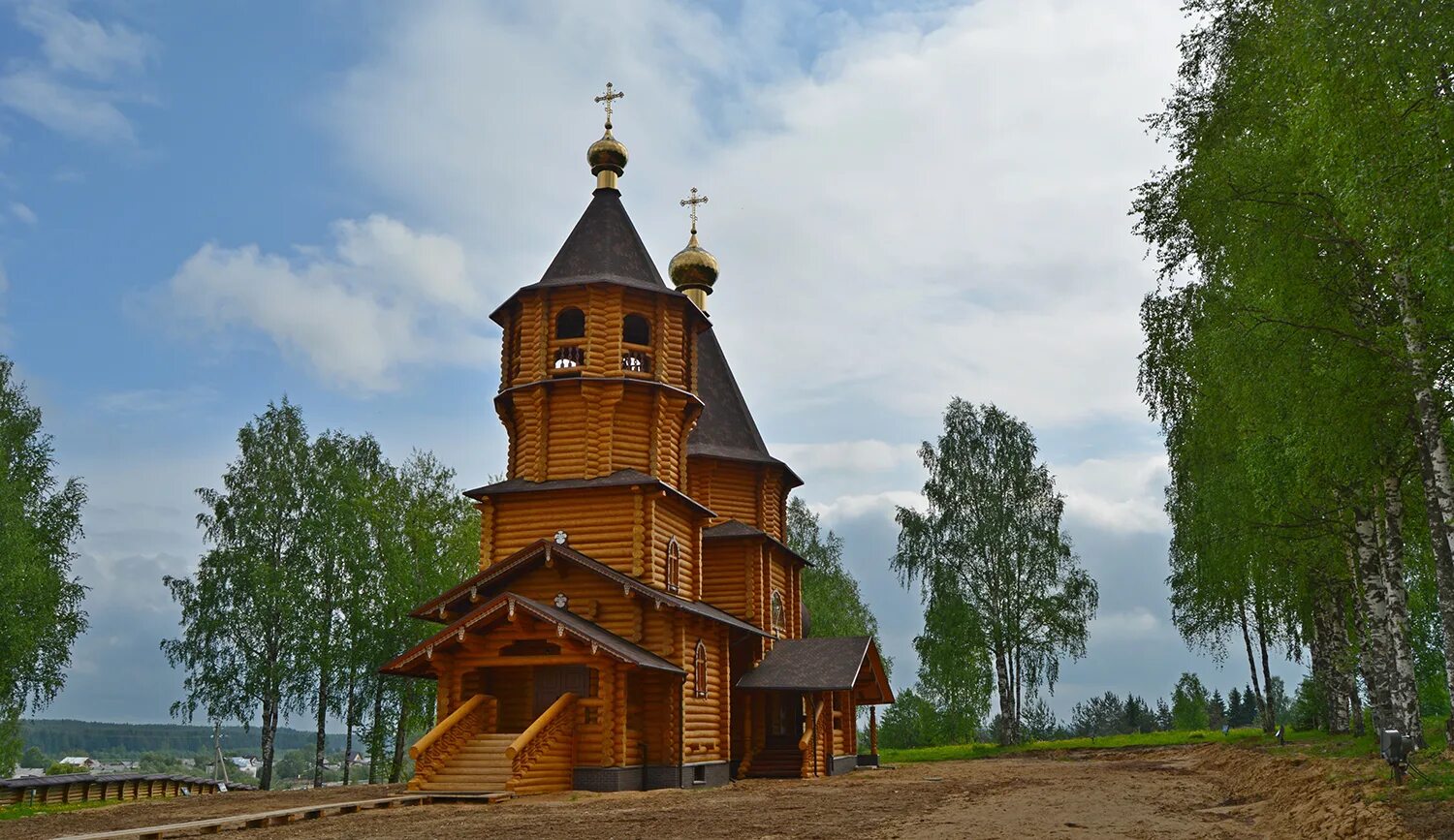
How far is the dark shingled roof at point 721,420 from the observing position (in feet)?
93.4

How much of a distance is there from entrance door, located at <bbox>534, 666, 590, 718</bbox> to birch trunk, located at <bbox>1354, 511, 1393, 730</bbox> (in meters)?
13.4

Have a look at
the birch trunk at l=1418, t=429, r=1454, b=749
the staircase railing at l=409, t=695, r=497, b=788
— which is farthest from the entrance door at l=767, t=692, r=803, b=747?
the birch trunk at l=1418, t=429, r=1454, b=749

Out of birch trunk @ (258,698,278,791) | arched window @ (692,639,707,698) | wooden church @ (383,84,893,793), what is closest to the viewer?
wooden church @ (383,84,893,793)

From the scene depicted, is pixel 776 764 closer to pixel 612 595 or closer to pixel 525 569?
pixel 612 595

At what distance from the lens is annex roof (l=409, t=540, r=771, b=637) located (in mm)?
19781

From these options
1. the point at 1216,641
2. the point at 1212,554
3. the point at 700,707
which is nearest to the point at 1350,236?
the point at 1212,554

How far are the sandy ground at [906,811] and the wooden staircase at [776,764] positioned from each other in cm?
399

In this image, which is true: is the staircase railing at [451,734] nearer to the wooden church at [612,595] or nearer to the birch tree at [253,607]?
the wooden church at [612,595]

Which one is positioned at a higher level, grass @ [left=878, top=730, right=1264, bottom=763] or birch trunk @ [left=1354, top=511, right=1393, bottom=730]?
birch trunk @ [left=1354, top=511, right=1393, bottom=730]

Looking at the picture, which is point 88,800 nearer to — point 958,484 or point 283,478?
point 283,478

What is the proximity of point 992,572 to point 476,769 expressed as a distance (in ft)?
76.6

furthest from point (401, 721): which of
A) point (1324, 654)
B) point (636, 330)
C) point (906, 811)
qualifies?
point (1324, 654)

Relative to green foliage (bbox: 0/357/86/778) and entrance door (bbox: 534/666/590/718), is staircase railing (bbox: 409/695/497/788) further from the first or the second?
green foliage (bbox: 0/357/86/778)

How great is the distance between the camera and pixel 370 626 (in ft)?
98.1
